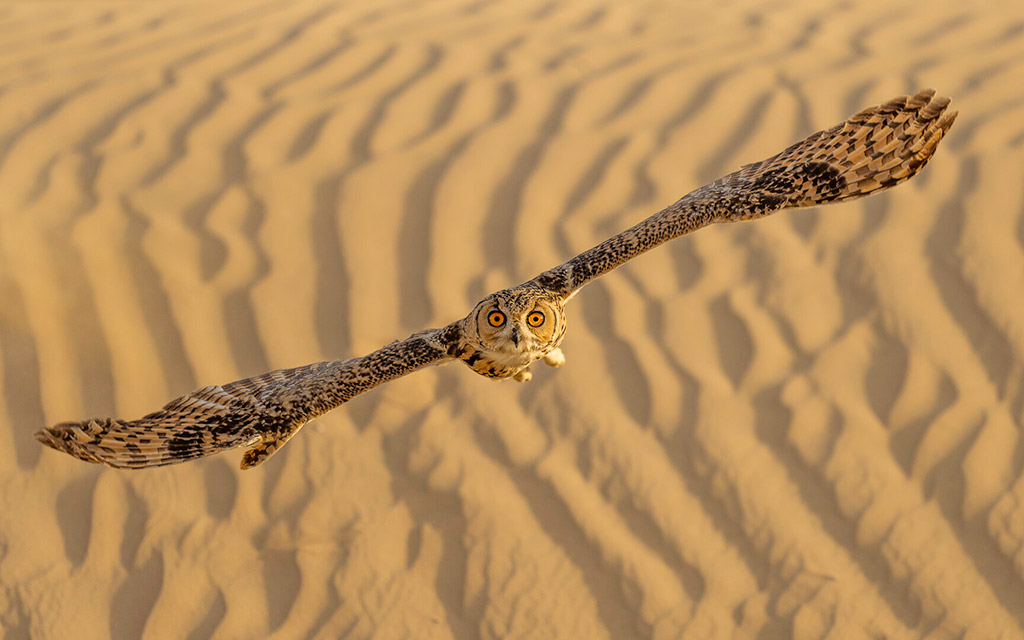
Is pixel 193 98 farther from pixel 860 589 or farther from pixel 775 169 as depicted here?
pixel 860 589

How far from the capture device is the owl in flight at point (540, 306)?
3.26 m

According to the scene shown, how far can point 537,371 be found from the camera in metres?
4.86

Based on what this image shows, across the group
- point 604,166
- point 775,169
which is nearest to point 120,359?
point 604,166

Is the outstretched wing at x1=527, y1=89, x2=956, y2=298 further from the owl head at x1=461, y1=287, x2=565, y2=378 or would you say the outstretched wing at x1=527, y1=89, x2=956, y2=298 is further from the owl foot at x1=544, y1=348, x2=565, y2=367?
the owl foot at x1=544, y1=348, x2=565, y2=367

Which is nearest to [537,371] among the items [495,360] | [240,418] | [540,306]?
[495,360]

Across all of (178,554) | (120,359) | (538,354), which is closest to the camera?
(538,354)

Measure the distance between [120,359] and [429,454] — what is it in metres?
1.80

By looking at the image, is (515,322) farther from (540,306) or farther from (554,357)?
(554,357)

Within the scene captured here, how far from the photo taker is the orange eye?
3449 millimetres

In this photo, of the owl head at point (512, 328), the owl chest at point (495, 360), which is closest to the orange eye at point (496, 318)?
the owl head at point (512, 328)

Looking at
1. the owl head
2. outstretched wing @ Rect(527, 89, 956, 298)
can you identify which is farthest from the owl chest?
outstretched wing @ Rect(527, 89, 956, 298)

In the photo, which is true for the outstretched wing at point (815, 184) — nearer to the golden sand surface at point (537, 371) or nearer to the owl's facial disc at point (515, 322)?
the owl's facial disc at point (515, 322)

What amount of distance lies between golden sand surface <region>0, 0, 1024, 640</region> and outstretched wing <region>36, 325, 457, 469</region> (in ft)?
3.81

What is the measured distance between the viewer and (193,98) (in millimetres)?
6105
